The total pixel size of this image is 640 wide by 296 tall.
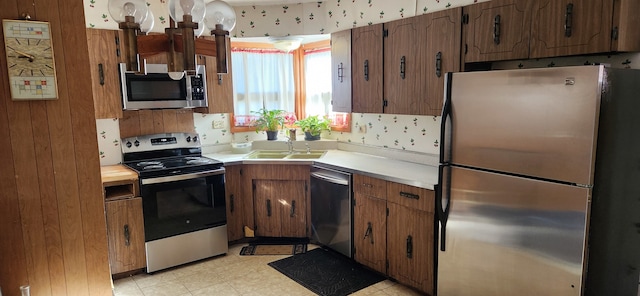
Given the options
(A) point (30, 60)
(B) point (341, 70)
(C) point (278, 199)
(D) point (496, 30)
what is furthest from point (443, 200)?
(A) point (30, 60)

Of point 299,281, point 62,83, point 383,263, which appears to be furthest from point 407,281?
point 62,83

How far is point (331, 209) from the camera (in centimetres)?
374

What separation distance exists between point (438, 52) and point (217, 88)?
82.5 inches

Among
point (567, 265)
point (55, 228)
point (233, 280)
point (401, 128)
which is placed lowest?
point (233, 280)

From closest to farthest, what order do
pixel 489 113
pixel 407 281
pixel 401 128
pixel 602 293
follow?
pixel 602 293 → pixel 489 113 → pixel 407 281 → pixel 401 128

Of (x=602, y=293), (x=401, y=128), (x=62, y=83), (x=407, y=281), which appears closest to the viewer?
(x=62, y=83)

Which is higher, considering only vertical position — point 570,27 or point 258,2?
point 258,2

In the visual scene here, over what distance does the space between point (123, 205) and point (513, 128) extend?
291 cm

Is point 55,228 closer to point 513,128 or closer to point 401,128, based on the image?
point 513,128

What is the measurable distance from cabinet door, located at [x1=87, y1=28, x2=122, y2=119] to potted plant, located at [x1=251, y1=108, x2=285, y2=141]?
4.91 feet

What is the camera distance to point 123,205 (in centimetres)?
336

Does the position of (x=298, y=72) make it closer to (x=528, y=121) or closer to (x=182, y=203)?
(x=182, y=203)

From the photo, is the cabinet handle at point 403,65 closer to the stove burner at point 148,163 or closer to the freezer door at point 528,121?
the freezer door at point 528,121

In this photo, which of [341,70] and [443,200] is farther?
[341,70]
